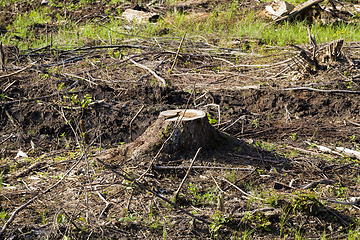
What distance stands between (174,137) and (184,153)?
0.66ft

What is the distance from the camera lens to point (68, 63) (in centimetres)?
682

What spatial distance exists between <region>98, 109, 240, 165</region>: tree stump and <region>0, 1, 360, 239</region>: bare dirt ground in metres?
0.08

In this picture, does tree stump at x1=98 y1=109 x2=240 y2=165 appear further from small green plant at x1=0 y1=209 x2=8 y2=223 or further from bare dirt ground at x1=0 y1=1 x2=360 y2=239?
small green plant at x1=0 y1=209 x2=8 y2=223

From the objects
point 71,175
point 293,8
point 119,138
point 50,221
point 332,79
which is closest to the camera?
point 50,221

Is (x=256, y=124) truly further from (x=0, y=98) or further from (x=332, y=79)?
(x=0, y=98)

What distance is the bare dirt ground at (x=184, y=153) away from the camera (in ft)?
8.48

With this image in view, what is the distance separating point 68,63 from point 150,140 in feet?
13.8

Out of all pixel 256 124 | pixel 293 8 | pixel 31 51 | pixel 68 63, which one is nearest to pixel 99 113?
pixel 256 124

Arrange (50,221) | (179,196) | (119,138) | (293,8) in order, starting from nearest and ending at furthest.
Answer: (50,221), (179,196), (119,138), (293,8)

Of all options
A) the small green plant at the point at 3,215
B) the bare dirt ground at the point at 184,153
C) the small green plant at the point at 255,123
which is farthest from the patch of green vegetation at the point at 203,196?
the small green plant at the point at 255,123

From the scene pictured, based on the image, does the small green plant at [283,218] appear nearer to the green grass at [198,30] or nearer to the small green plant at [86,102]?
the small green plant at [86,102]

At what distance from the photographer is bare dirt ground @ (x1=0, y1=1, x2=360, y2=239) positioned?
2.58 meters

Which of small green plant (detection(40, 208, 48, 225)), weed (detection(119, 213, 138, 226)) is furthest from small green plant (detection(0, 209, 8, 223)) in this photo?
weed (detection(119, 213, 138, 226))

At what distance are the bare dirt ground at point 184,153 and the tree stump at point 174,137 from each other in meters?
0.08
